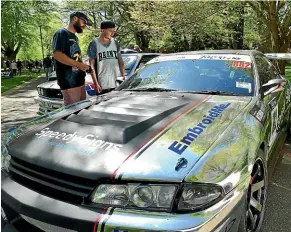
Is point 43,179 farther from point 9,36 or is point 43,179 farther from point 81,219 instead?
point 9,36

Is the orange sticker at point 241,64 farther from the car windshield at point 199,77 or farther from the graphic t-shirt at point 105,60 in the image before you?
the graphic t-shirt at point 105,60

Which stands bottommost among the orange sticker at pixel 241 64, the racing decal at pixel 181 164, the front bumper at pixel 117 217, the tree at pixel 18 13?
the front bumper at pixel 117 217

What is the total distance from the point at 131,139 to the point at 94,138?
0.25 m

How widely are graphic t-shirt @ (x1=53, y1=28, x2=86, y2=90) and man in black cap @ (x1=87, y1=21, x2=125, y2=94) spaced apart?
1.07ft

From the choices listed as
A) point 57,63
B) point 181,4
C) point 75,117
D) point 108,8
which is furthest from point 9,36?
point 75,117

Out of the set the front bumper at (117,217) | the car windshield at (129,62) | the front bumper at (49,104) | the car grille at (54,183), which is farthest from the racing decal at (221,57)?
the car windshield at (129,62)

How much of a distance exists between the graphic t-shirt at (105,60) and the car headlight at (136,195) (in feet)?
10.6

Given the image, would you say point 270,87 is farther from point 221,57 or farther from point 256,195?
point 256,195

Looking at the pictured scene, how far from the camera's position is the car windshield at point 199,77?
3.27 m

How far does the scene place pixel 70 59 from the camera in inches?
169

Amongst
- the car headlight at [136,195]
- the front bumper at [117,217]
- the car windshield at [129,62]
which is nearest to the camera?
the front bumper at [117,217]

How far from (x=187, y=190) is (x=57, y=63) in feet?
10.3

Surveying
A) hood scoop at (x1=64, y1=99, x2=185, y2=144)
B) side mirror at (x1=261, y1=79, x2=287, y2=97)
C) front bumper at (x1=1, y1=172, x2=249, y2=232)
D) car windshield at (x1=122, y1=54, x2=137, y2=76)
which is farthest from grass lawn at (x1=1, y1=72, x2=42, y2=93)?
front bumper at (x1=1, y1=172, x2=249, y2=232)

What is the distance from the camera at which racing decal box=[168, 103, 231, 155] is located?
81.7 inches
